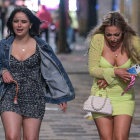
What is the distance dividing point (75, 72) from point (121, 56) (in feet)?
34.5

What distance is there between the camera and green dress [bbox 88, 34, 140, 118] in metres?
6.17

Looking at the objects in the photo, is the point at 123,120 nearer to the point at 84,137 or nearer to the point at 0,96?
the point at 0,96

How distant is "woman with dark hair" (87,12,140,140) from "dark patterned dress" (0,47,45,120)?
0.61 meters

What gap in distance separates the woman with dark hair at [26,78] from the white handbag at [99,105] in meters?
0.20

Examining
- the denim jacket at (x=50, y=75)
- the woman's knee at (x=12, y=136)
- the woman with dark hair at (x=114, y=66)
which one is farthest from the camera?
the woman with dark hair at (x=114, y=66)

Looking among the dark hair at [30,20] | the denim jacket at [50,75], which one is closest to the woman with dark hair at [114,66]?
the denim jacket at [50,75]

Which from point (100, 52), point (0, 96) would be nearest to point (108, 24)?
point (100, 52)

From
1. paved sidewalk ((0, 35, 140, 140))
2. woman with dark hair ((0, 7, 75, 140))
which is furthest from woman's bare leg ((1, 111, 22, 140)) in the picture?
paved sidewalk ((0, 35, 140, 140))

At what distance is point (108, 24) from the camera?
6219 millimetres

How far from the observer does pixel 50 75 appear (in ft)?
19.9

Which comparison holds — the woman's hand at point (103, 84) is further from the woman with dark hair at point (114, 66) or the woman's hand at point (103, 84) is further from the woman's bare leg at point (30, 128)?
the woman's bare leg at point (30, 128)

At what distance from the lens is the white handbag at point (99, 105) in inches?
240

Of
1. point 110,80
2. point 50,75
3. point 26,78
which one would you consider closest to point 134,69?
point 110,80

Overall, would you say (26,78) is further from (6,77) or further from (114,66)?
(114,66)
